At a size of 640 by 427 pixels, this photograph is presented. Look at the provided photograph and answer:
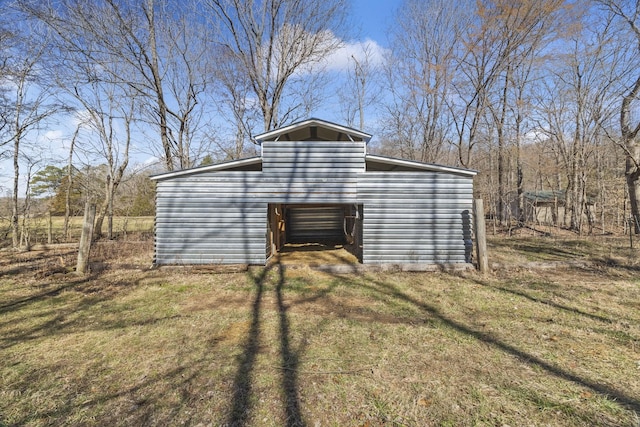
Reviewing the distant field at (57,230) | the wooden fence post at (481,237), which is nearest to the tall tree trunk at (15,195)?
the distant field at (57,230)

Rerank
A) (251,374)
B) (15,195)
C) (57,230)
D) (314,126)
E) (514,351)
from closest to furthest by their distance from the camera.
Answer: (251,374) → (514,351) → (314,126) → (15,195) → (57,230)

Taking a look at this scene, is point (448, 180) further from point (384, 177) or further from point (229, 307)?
point (229, 307)

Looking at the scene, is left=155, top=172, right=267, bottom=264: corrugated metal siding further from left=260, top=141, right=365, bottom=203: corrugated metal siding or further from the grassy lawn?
the grassy lawn

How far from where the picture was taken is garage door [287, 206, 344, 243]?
14836 mm

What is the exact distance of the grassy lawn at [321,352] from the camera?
2.87m

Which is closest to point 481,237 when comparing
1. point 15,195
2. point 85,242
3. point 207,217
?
point 207,217

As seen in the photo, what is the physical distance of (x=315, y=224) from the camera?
1500 cm

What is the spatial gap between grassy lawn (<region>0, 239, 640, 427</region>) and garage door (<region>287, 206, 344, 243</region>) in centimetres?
723

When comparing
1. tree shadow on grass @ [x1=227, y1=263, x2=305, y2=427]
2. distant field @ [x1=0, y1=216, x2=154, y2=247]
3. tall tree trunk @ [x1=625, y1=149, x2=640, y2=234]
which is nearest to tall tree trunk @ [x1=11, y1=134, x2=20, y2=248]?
distant field @ [x1=0, y1=216, x2=154, y2=247]

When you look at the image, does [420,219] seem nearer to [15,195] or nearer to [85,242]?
[85,242]

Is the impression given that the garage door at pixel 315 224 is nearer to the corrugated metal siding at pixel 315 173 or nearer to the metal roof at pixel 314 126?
the corrugated metal siding at pixel 315 173

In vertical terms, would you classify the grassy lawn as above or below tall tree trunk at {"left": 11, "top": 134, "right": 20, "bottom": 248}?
below

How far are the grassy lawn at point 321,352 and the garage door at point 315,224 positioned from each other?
723 cm

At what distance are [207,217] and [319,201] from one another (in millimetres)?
3208
